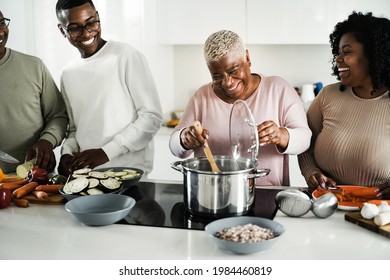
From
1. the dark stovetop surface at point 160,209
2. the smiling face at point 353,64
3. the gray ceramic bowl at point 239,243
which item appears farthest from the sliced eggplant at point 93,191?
the smiling face at point 353,64

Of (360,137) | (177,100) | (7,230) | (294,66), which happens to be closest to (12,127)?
(7,230)

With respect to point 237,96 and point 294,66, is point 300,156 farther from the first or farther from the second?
point 294,66

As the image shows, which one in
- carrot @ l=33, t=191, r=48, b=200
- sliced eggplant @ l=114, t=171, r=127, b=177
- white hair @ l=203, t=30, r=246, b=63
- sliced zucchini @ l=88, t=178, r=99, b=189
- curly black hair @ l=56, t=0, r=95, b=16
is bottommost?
carrot @ l=33, t=191, r=48, b=200

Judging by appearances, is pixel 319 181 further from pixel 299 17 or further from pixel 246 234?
pixel 299 17

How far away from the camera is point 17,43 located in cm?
284

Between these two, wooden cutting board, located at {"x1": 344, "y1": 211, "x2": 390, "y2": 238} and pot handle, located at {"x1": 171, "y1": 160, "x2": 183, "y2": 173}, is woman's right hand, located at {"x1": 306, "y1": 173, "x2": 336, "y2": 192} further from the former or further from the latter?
pot handle, located at {"x1": 171, "y1": 160, "x2": 183, "y2": 173}

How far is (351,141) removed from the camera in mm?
1692

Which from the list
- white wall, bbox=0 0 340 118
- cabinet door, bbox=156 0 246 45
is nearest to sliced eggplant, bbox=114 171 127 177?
white wall, bbox=0 0 340 118

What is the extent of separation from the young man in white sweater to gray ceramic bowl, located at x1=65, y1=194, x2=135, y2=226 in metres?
0.52

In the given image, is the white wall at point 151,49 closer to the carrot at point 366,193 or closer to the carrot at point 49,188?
the carrot at point 49,188

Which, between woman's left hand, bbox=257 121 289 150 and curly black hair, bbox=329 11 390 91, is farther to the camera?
curly black hair, bbox=329 11 390 91

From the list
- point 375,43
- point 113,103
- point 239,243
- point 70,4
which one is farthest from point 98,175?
point 375,43

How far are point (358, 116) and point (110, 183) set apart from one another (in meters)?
0.89

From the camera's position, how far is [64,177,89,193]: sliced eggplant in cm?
153
